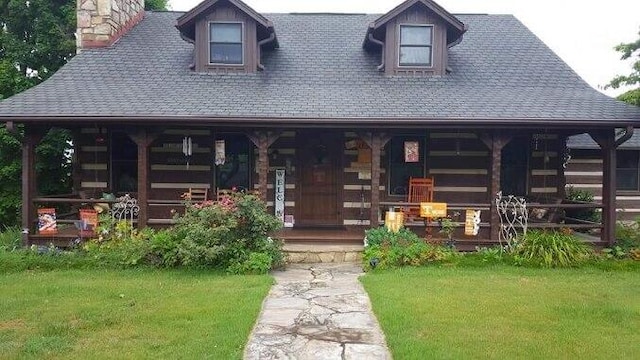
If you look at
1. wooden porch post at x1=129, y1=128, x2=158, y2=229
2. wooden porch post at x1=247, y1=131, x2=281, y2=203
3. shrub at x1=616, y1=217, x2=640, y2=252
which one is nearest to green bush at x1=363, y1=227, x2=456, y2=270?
wooden porch post at x1=247, y1=131, x2=281, y2=203

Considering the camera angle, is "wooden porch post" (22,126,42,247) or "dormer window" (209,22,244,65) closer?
"wooden porch post" (22,126,42,247)

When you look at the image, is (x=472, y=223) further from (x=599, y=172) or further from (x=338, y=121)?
(x=599, y=172)

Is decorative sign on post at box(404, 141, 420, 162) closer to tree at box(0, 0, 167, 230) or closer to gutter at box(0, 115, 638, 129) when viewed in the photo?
gutter at box(0, 115, 638, 129)

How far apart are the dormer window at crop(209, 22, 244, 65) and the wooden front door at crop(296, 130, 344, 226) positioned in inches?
93.7

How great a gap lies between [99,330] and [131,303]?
3.48ft

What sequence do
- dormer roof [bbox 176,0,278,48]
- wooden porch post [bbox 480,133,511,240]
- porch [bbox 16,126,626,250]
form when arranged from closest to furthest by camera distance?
wooden porch post [bbox 480,133,511,240], dormer roof [bbox 176,0,278,48], porch [bbox 16,126,626,250]

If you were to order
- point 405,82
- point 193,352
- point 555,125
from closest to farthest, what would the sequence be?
point 193,352
point 555,125
point 405,82

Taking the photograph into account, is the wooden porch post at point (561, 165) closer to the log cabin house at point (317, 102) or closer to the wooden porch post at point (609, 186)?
the log cabin house at point (317, 102)

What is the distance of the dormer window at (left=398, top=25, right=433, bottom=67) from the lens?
12227mm

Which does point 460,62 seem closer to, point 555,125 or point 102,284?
point 555,125

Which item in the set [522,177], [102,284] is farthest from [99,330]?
[522,177]

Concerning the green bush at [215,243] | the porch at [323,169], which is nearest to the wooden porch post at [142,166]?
the green bush at [215,243]

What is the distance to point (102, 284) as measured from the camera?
309 inches

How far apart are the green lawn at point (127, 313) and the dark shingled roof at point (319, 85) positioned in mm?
3465
